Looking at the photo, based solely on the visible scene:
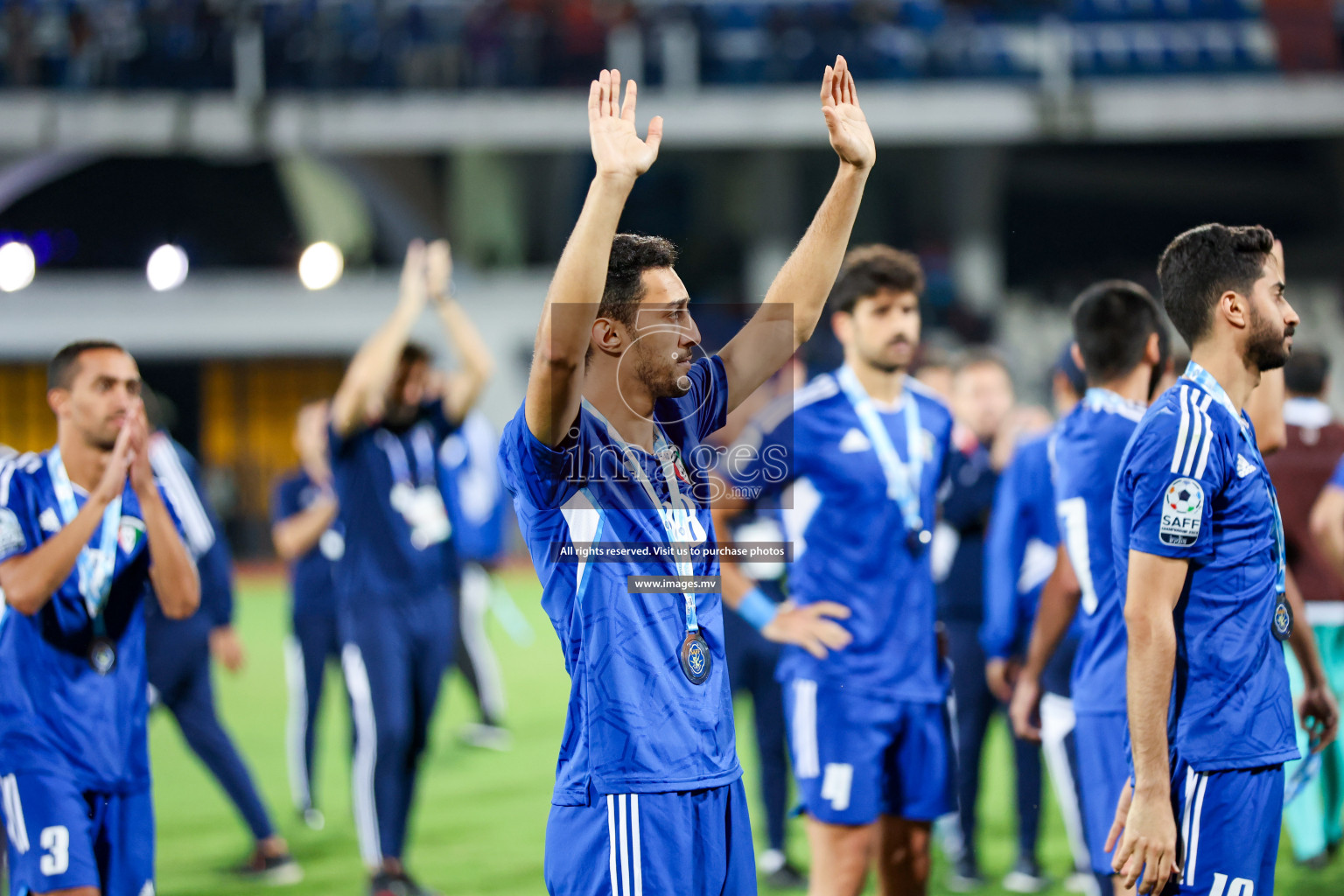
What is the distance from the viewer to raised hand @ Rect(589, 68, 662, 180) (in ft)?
7.72

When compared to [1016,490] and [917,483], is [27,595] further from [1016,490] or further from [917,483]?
[1016,490]

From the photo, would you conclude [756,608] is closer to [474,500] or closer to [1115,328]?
[1115,328]

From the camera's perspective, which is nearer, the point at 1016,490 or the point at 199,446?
the point at 1016,490

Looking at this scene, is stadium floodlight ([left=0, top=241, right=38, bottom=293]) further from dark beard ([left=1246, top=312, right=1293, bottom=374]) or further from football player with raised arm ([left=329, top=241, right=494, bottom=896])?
dark beard ([left=1246, top=312, right=1293, bottom=374])

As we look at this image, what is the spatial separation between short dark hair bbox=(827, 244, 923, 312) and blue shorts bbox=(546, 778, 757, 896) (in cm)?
222

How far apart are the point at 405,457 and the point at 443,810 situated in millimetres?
2412

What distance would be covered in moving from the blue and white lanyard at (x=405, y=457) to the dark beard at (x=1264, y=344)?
3.59m

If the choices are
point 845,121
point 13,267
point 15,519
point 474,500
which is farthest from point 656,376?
point 13,267

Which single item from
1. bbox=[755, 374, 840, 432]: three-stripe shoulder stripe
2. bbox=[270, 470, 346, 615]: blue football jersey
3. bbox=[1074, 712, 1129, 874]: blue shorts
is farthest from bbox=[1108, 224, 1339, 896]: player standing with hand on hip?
bbox=[270, 470, 346, 615]: blue football jersey

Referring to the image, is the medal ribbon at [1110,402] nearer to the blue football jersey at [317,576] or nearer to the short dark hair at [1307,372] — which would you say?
the short dark hair at [1307,372]

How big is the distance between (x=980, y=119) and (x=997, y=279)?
3.48m

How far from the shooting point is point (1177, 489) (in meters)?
2.67

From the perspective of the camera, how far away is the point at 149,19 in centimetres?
2197

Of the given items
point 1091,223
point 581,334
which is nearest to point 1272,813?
point 581,334
